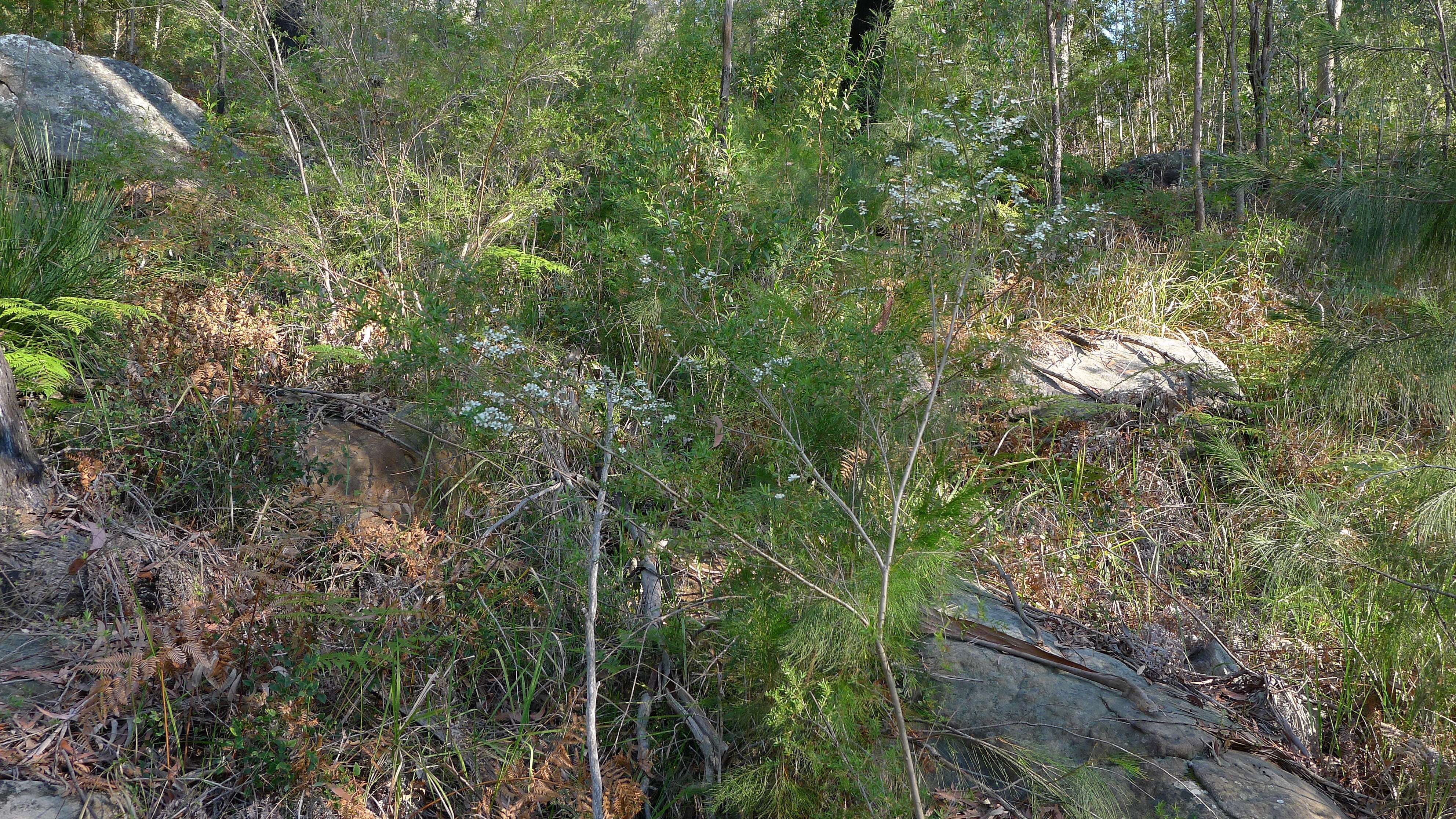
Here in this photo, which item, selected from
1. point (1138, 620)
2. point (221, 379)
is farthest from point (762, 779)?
point (221, 379)

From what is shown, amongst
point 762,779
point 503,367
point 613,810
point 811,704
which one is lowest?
point 613,810

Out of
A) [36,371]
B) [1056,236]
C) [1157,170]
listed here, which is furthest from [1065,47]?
[36,371]

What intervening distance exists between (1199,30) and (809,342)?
5991mm

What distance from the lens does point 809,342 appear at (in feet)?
11.3

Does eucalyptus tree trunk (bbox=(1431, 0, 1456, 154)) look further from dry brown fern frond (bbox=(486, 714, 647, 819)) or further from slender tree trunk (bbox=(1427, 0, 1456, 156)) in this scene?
dry brown fern frond (bbox=(486, 714, 647, 819))

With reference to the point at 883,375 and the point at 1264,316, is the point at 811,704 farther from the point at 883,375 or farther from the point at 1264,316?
the point at 1264,316

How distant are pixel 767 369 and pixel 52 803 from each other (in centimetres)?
232

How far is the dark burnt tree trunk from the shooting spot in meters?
6.24

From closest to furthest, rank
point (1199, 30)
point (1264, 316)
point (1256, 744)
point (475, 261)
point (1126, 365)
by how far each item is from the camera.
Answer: point (1256, 744)
point (475, 261)
point (1126, 365)
point (1264, 316)
point (1199, 30)

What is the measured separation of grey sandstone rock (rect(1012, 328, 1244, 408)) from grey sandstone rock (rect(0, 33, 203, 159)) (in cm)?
579

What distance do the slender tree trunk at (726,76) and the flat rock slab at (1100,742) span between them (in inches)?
125

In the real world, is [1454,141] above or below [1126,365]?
above

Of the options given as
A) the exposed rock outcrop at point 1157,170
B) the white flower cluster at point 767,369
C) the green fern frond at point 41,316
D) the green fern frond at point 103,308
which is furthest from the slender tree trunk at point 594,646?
the exposed rock outcrop at point 1157,170

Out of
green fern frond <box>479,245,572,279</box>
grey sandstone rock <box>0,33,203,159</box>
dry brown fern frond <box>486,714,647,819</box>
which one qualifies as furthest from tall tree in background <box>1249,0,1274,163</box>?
grey sandstone rock <box>0,33,203,159</box>
